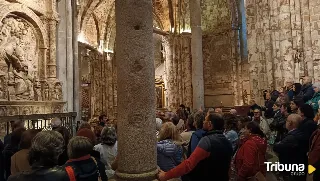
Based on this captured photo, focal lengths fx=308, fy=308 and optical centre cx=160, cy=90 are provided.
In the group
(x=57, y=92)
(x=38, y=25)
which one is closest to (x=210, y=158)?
(x=57, y=92)

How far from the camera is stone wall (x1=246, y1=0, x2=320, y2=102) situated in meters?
9.53

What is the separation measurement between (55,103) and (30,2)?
370cm

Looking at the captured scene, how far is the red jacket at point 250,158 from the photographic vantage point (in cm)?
364

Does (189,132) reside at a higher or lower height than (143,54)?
lower

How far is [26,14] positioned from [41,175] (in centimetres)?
995

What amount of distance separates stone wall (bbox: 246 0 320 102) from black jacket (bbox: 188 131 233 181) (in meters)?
7.17

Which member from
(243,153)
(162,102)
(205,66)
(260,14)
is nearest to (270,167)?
(243,153)

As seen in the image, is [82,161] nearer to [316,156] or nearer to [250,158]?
[250,158]

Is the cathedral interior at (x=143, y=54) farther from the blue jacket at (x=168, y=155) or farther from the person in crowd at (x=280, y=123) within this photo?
the person in crowd at (x=280, y=123)

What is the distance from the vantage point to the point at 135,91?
146 inches

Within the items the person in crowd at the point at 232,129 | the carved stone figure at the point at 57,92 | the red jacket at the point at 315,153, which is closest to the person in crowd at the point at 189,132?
the person in crowd at the point at 232,129

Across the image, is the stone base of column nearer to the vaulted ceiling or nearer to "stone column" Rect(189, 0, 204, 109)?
"stone column" Rect(189, 0, 204, 109)

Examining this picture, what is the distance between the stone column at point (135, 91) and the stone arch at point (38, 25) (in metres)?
7.89

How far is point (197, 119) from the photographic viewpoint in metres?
4.39
